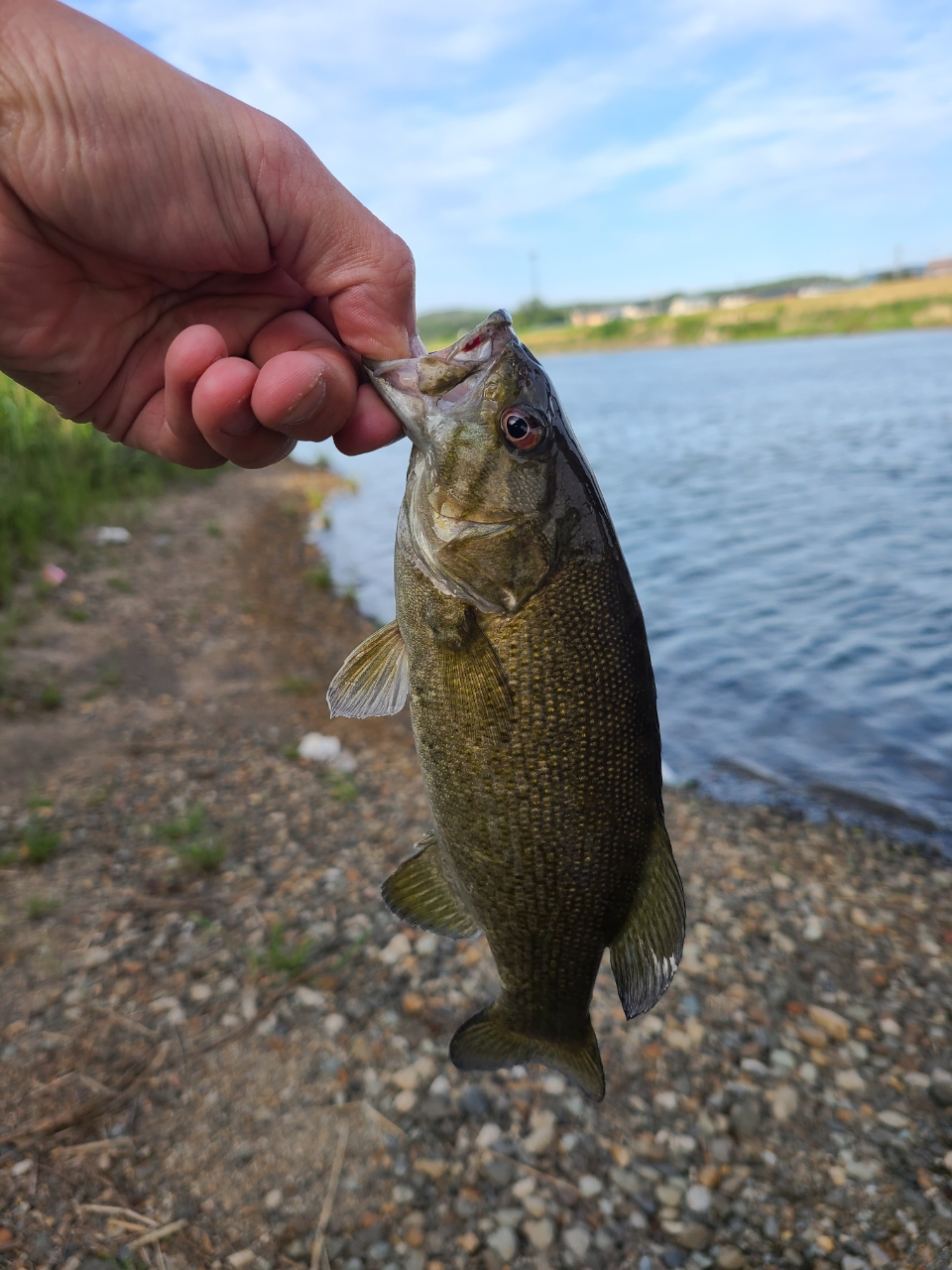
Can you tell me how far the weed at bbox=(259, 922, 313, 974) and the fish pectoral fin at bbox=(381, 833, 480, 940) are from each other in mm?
2043

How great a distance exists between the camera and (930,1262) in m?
3.13

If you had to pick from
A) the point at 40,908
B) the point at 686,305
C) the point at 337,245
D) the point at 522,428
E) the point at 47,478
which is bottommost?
the point at 40,908

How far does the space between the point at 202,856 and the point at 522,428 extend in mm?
3864

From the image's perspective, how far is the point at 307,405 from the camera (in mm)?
2473

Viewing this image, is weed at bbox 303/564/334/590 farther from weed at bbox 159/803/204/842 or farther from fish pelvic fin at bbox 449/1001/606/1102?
fish pelvic fin at bbox 449/1001/606/1102

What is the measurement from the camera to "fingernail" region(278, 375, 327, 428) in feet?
8.05

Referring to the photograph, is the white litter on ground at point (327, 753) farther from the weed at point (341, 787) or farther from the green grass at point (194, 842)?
the green grass at point (194, 842)

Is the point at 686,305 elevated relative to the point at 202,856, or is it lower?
elevated

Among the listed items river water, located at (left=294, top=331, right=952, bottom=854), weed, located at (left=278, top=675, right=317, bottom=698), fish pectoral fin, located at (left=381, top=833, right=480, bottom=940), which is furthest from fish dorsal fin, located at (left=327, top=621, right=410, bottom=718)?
weed, located at (left=278, top=675, right=317, bottom=698)

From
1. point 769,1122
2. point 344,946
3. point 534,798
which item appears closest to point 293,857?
point 344,946

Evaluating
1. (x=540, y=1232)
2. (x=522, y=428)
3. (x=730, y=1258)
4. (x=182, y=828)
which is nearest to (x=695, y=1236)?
(x=730, y=1258)

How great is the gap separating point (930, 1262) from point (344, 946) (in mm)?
2913

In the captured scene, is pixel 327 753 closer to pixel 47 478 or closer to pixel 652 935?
pixel 652 935

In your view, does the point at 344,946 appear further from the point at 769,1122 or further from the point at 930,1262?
the point at 930,1262
